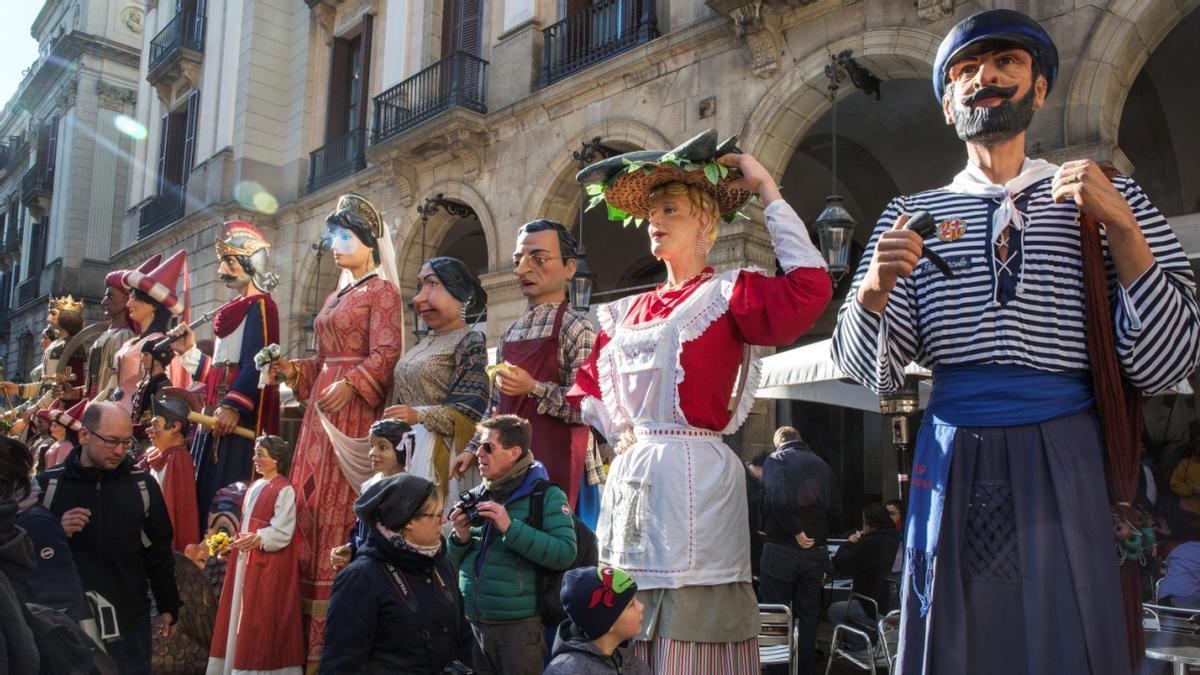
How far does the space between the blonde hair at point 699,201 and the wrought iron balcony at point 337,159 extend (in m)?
15.0

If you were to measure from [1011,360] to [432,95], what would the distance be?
14.0m

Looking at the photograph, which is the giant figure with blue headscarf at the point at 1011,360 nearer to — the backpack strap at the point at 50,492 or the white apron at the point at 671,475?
the white apron at the point at 671,475

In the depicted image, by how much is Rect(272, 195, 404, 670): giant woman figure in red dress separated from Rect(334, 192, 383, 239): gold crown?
2 cm

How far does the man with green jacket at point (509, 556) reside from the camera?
3342 millimetres

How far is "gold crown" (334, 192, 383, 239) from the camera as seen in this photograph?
4.82 metres

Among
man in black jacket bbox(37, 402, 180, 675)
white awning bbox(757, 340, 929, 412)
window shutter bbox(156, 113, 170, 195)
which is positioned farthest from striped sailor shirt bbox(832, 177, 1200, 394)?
window shutter bbox(156, 113, 170, 195)

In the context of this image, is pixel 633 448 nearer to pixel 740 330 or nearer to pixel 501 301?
pixel 740 330

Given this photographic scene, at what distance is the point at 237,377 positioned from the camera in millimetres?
5238

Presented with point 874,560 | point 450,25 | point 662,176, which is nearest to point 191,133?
point 450,25

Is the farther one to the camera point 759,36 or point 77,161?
point 77,161

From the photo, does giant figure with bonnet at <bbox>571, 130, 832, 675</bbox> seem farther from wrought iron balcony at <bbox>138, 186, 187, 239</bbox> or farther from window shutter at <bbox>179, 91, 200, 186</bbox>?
wrought iron balcony at <bbox>138, 186, 187, 239</bbox>

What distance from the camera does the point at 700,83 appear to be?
36.2 feet

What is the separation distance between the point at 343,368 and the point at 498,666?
1.83 metres

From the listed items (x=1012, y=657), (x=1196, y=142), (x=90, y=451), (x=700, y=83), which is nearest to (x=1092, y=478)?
(x=1012, y=657)
